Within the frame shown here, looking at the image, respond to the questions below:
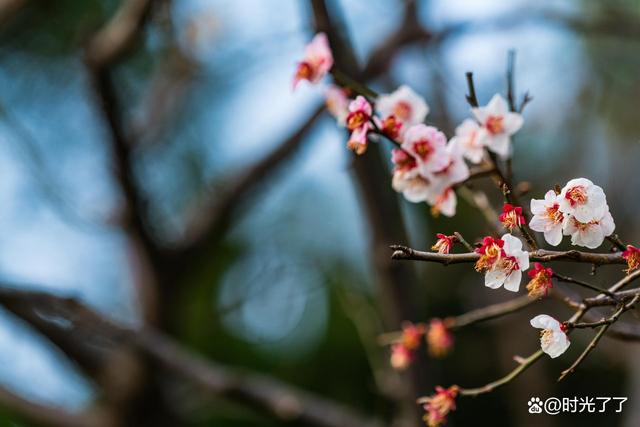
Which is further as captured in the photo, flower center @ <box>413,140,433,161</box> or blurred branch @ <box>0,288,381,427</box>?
blurred branch @ <box>0,288,381,427</box>

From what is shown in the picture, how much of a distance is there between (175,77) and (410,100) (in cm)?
202

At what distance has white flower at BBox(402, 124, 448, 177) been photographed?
0.87m

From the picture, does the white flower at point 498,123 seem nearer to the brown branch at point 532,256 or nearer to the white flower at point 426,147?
the white flower at point 426,147

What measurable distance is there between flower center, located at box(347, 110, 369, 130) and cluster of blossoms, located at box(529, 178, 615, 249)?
0.25m

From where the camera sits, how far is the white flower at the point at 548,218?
70cm

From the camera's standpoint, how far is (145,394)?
7.91 ft

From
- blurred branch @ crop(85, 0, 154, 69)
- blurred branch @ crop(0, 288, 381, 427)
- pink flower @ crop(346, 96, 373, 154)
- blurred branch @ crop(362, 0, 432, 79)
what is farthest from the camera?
blurred branch @ crop(362, 0, 432, 79)

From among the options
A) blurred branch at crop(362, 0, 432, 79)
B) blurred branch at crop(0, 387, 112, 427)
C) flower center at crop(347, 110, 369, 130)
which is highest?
blurred branch at crop(362, 0, 432, 79)

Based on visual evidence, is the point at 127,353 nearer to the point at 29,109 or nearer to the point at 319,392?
the point at 29,109

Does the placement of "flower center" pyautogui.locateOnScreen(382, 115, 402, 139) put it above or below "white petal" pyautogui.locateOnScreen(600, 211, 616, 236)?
above

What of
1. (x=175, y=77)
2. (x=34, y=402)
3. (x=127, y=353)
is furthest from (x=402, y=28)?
(x=34, y=402)

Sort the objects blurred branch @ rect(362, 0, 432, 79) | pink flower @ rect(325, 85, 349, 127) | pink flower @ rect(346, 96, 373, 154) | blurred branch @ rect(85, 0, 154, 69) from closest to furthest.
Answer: pink flower @ rect(346, 96, 373, 154), pink flower @ rect(325, 85, 349, 127), blurred branch @ rect(85, 0, 154, 69), blurred branch @ rect(362, 0, 432, 79)

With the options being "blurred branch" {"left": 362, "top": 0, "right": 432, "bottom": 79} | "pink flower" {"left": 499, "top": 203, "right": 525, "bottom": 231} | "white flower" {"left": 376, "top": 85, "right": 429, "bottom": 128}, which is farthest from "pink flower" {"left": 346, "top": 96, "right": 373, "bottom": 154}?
"blurred branch" {"left": 362, "top": 0, "right": 432, "bottom": 79}

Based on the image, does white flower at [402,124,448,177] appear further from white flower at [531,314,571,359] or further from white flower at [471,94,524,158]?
white flower at [531,314,571,359]
